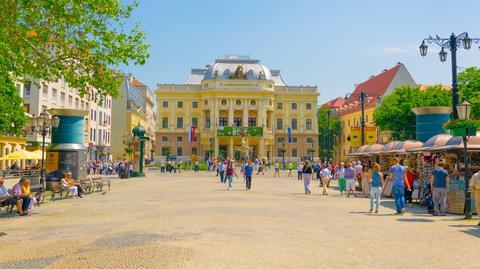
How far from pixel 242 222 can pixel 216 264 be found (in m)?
4.75

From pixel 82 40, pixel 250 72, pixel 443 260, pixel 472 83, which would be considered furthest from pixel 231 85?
pixel 443 260

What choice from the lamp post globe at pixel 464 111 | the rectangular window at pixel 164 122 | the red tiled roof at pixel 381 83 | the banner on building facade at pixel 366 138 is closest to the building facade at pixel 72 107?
the rectangular window at pixel 164 122

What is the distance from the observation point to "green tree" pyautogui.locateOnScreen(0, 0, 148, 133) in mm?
12758

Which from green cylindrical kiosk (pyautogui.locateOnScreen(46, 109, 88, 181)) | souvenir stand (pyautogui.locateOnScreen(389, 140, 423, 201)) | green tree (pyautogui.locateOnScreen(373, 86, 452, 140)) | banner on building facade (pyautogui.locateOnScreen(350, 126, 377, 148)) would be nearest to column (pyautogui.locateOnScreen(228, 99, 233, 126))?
green tree (pyautogui.locateOnScreen(373, 86, 452, 140))

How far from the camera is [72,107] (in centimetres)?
6406

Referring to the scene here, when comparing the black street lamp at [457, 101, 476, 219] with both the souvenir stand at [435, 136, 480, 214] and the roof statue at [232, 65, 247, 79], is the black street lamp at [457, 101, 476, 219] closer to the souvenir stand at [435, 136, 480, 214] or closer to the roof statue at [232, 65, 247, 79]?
the souvenir stand at [435, 136, 480, 214]

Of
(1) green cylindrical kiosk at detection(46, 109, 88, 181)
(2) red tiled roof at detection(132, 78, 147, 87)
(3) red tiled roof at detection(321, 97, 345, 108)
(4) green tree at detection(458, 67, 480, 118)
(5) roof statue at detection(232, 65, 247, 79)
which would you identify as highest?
(2) red tiled roof at detection(132, 78, 147, 87)

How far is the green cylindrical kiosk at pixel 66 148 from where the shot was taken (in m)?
24.8

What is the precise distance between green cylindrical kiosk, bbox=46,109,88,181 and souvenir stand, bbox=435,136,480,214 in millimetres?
18369

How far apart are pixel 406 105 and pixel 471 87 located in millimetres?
13083

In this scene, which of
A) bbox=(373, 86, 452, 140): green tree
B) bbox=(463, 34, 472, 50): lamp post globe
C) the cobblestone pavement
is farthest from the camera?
bbox=(373, 86, 452, 140): green tree

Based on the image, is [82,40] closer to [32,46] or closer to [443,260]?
[32,46]

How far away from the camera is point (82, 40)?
47.4ft

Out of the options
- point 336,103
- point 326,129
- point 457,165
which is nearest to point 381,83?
point 326,129
